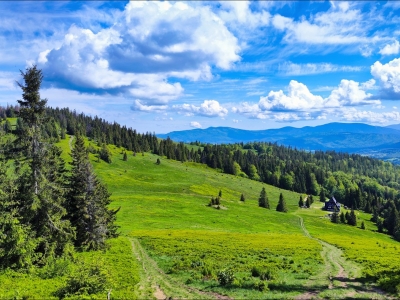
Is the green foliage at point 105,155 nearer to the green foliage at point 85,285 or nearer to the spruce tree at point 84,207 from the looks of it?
the spruce tree at point 84,207

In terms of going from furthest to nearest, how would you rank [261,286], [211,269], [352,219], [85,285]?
[352,219] < [211,269] < [261,286] < [85,285]

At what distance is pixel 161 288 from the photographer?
24188 millimetres

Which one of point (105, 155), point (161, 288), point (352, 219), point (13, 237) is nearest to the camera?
point (161, 288)

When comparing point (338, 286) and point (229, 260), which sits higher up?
point (338, 286)

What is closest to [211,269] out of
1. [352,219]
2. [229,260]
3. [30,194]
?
[229,260]

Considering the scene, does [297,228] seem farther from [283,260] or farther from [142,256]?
[142,256]

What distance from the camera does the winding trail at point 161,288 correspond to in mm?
22156

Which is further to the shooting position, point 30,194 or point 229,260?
point 229,260

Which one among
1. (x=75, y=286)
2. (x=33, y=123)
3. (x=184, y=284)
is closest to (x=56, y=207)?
(x=33, y=123)

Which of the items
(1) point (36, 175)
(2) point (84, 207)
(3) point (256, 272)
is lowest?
(3) point (256, 272)

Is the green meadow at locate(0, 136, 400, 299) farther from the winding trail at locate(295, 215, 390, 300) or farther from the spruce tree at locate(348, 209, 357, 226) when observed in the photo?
the spruce tree at locate(348, 209, 357, 226)

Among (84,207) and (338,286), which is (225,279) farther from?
(84,207)

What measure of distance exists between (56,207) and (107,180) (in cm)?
8212

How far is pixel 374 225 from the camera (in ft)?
413
